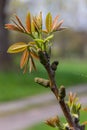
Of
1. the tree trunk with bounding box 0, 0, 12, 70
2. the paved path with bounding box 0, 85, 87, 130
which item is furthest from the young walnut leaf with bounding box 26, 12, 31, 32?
the tree trunk with bounding box 0, 0, 12, 70

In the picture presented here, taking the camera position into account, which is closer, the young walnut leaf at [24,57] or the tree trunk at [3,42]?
the young walnut leaf at [24,57]

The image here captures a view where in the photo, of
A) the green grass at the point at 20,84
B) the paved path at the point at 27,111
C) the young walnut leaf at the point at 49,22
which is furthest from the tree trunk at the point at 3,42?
the young walnut leaf at the point at 49,22

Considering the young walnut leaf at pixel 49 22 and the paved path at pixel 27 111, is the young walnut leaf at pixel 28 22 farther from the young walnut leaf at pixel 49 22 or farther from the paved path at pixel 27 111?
the paved path at pixel 27 111

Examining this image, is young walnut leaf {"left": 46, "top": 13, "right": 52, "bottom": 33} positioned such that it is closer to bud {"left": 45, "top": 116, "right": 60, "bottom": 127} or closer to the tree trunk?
bud {"left": 45, "top": 116, "right": 60, "bottom": 127}

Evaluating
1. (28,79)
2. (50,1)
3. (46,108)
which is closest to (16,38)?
(50,1)

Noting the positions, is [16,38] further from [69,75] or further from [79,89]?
[79,89]
